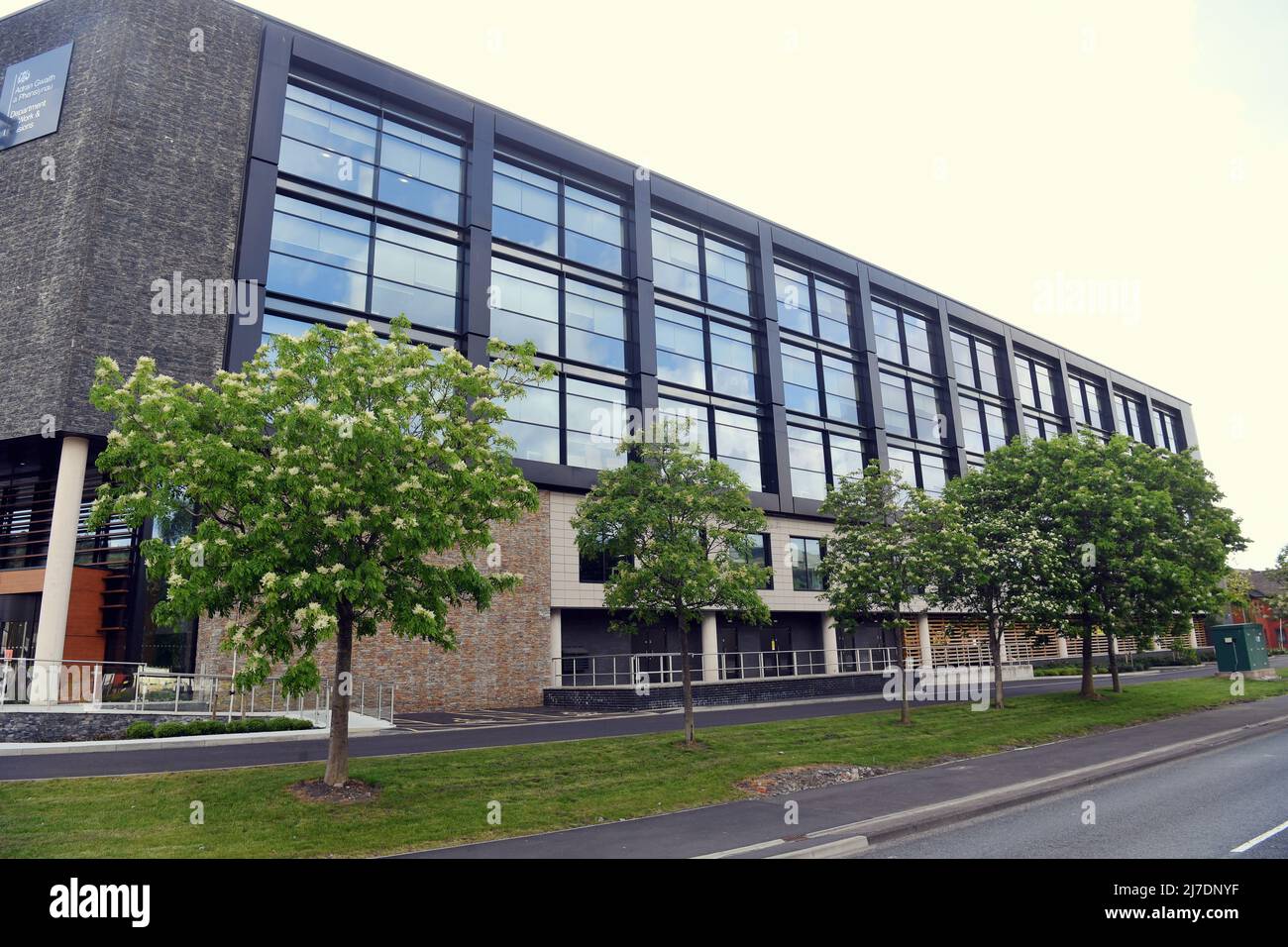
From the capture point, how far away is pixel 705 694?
2867 cm

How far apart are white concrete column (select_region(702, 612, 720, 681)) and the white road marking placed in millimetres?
22624

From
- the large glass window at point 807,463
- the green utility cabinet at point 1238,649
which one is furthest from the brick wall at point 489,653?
the green utility cabinet at point 1238,649

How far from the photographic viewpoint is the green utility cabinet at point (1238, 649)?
39531 mm

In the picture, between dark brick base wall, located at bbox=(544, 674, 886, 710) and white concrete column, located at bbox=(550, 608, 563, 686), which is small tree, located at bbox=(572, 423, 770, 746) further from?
white concrete column, located at bbox=(550, 608, 563, 686)

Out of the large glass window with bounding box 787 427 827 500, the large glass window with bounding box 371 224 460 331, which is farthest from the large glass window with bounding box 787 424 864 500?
the large glass window with bounding box 371 224 460 331

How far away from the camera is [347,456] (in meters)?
11.4

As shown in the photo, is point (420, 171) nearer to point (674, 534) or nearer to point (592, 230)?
point (592, 230)

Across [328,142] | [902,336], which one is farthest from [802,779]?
[902,336]

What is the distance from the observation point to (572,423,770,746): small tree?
58.5ft

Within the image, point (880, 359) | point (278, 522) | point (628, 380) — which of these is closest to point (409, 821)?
point (278, 522)

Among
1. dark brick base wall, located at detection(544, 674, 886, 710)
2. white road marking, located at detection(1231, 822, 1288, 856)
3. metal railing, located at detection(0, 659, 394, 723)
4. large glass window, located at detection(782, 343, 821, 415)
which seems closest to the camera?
white road marking, located at detection(1231, 822, 1288, 856)
